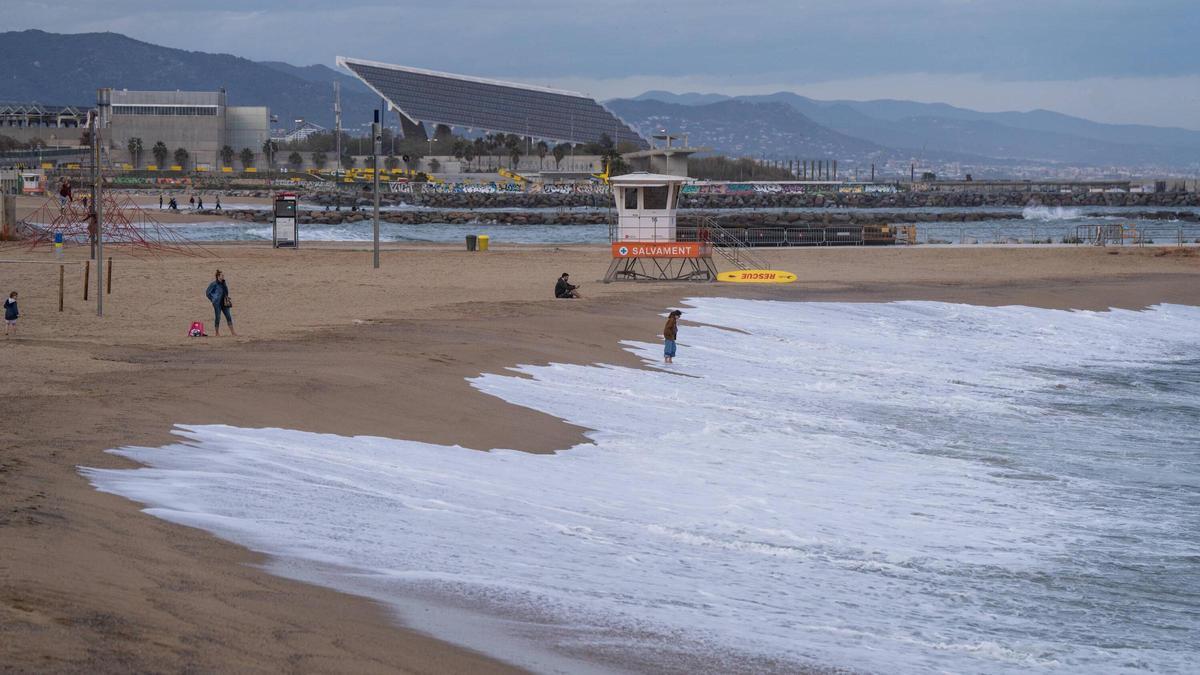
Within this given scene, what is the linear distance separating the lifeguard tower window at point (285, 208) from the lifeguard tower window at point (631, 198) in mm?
17810

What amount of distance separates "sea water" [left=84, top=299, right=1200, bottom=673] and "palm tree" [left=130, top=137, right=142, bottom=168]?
6168 inches

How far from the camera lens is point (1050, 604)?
10617 millimetres

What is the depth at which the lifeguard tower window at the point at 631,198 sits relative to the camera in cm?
4053

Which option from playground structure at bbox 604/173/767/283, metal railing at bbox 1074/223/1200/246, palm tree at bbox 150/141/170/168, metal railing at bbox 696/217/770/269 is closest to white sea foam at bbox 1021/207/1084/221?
metal railing at bbox 1074/223/1200/246

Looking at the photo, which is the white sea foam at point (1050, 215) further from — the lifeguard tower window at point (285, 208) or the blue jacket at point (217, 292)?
→ the blue jacket at point (217, 292)

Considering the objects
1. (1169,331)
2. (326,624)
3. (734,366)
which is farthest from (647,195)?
(326,624)

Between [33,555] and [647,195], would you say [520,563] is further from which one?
[647,195]

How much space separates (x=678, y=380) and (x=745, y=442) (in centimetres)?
439

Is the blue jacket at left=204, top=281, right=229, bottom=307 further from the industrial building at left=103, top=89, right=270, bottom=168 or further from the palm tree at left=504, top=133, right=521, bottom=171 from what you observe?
the palm tree at left=504, top=133, right=521, bottom=171

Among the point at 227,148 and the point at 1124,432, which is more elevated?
the point at 227,148

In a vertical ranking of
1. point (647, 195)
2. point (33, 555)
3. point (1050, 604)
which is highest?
point (647, 195)

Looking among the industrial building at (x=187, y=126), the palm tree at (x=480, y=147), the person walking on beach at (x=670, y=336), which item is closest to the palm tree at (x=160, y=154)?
the industrial building at (x=187, y=126)

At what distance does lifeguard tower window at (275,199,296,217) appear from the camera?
53.1m

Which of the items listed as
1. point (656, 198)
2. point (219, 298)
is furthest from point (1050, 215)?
point (219, 298)
